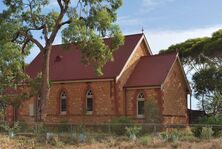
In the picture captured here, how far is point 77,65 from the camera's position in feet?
144

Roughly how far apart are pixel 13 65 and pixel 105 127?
8555 mm

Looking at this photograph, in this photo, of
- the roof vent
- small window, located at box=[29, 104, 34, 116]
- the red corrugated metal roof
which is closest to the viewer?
the red corrugated metal roof

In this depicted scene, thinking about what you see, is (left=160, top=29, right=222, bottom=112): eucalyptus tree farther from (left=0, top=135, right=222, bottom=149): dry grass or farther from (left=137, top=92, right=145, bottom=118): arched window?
(left=0, top=135, right=222, bottom=149): dry grass

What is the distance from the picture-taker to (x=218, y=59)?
4934cm

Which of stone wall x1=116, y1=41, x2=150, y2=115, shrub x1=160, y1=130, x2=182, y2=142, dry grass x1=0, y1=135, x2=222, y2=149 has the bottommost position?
dry grass x1=0, y1=135, x2=222, y2=149

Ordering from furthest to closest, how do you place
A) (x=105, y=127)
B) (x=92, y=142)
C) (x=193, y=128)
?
(x=105, y=127) → (x=193, y=128) → (x=92, y=142)

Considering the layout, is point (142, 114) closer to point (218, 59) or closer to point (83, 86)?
point (83, 86)

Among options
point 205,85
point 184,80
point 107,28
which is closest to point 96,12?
point 107,28

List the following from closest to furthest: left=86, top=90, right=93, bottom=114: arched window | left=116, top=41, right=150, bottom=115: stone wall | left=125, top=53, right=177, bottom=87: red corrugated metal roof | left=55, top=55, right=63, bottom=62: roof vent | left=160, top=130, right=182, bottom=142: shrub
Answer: left=160, top=130, right=182, bottom=142: shrub → left=125, top=53, right=177, bottom=87: red corrugated metal roof → left=116, top=41, right=150, bottom=115: stone wall → left=86, top=90, right=93, bottom=114: arched window → left=55, top=55, right=63, bottom=62: roof vent

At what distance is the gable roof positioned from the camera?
4092 cm

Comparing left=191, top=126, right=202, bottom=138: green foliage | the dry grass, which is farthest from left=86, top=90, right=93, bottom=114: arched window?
the dry grass

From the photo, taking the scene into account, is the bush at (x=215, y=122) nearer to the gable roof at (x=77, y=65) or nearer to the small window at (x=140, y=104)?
the small window at (x=140, y=104)

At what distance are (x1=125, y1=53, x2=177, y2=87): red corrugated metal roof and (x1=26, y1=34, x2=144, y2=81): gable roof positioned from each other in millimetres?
1559

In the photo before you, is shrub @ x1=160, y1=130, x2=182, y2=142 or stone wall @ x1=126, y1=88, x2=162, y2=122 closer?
shrub @ x1=160, y1=130, x2=182, y2=142
